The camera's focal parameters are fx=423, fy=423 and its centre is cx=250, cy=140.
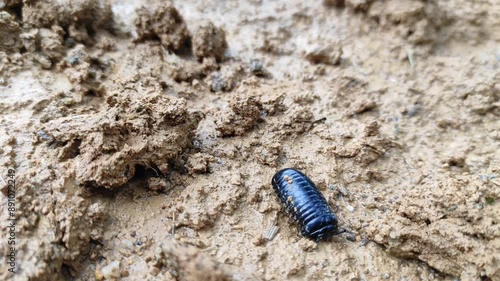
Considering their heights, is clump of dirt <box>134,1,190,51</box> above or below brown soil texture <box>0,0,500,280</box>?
above

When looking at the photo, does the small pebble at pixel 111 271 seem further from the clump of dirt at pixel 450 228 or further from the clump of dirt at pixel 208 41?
the clump of dirt at pixel 208 41

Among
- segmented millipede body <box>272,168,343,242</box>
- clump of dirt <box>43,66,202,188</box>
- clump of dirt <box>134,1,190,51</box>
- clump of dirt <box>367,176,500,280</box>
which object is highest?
clump of dirt <box>134,1,190,51</box>

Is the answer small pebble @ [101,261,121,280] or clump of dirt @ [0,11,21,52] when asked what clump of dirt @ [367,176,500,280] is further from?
clump of dirt @ [0,11,21,52]

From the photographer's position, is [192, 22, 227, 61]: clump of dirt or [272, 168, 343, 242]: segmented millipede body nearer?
[272, 168, 343, 242]: segmented millipede body

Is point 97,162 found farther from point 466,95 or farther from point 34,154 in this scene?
point 466,95

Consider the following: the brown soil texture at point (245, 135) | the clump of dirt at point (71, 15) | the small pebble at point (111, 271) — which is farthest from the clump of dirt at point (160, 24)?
the small pebble at point (111, 271)

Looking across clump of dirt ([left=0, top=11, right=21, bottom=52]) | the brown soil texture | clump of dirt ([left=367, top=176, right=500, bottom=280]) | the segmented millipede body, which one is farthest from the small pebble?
clump of dirt ([left=0, top=11, right=21, bottom=52])
